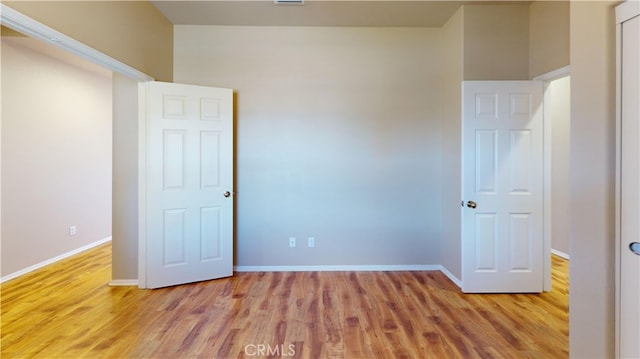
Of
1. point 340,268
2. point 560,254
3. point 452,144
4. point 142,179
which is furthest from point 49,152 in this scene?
point 560,254

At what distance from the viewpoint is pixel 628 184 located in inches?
53.7

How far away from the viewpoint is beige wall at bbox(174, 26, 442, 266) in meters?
3.44

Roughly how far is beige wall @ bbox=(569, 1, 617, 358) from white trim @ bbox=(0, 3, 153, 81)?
3.27 metres

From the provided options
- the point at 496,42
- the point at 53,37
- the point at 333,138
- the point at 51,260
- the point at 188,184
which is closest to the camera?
the point at 53,37

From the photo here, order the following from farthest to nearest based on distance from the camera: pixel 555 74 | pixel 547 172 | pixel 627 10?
pixel 547 172 < pixel 555 74 < pixel 627 10

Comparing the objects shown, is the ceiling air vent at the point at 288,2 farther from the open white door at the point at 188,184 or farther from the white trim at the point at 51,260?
the white trim at the point at 51,260

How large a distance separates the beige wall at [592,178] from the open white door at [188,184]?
118 inches

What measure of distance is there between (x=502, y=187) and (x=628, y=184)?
1.58 meters

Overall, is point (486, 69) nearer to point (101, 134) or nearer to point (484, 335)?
point (484, 335)

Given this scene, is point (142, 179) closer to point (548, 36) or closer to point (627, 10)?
point (627, 10)

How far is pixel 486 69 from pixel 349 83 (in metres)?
1.48

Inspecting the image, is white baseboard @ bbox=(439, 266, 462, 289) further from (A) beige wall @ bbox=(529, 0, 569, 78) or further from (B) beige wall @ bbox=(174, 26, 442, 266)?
(A) beige wall @ bbox=(529, 0, 569, 78)

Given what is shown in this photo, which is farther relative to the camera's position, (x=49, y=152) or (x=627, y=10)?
(x=49, y=152)

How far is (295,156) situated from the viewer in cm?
348
